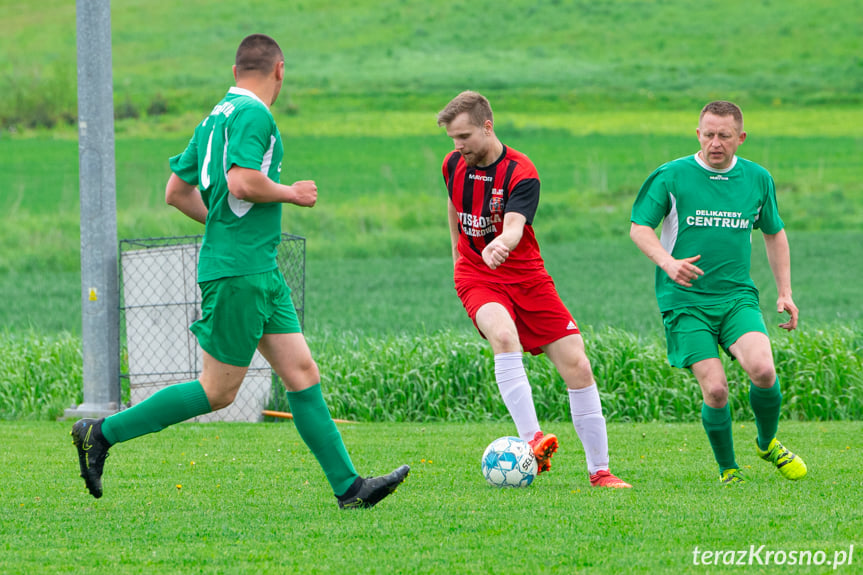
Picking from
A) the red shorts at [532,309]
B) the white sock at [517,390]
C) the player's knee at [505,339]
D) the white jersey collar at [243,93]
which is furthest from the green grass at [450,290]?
the white jersey collar at [243,93]

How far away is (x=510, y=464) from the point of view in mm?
5820

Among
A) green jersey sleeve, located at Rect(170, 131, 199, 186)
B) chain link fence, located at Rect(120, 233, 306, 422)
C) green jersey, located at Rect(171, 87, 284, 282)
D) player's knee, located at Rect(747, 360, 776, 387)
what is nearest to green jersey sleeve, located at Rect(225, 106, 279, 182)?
green jersey, located at Rect(171, 87, 284, 282)

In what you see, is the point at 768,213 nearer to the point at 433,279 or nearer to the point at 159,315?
the point at 159,315

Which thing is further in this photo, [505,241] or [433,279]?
[433,279]

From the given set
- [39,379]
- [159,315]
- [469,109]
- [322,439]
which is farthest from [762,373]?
[39,379]

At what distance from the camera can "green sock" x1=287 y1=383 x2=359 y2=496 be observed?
200 inches

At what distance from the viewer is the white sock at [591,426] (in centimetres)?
602

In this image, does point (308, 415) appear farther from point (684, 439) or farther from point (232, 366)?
point (684, 439)

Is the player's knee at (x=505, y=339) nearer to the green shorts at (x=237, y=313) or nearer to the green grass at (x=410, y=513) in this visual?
the green grass at (x=410, y=513)

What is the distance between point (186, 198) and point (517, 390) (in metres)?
2.02

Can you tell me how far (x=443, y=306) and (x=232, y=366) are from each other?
13140 mm

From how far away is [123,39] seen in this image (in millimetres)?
63594

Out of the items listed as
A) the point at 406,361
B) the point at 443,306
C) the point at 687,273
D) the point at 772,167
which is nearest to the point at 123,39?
the point at 772,167

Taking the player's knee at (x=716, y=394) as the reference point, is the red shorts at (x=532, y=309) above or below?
above
